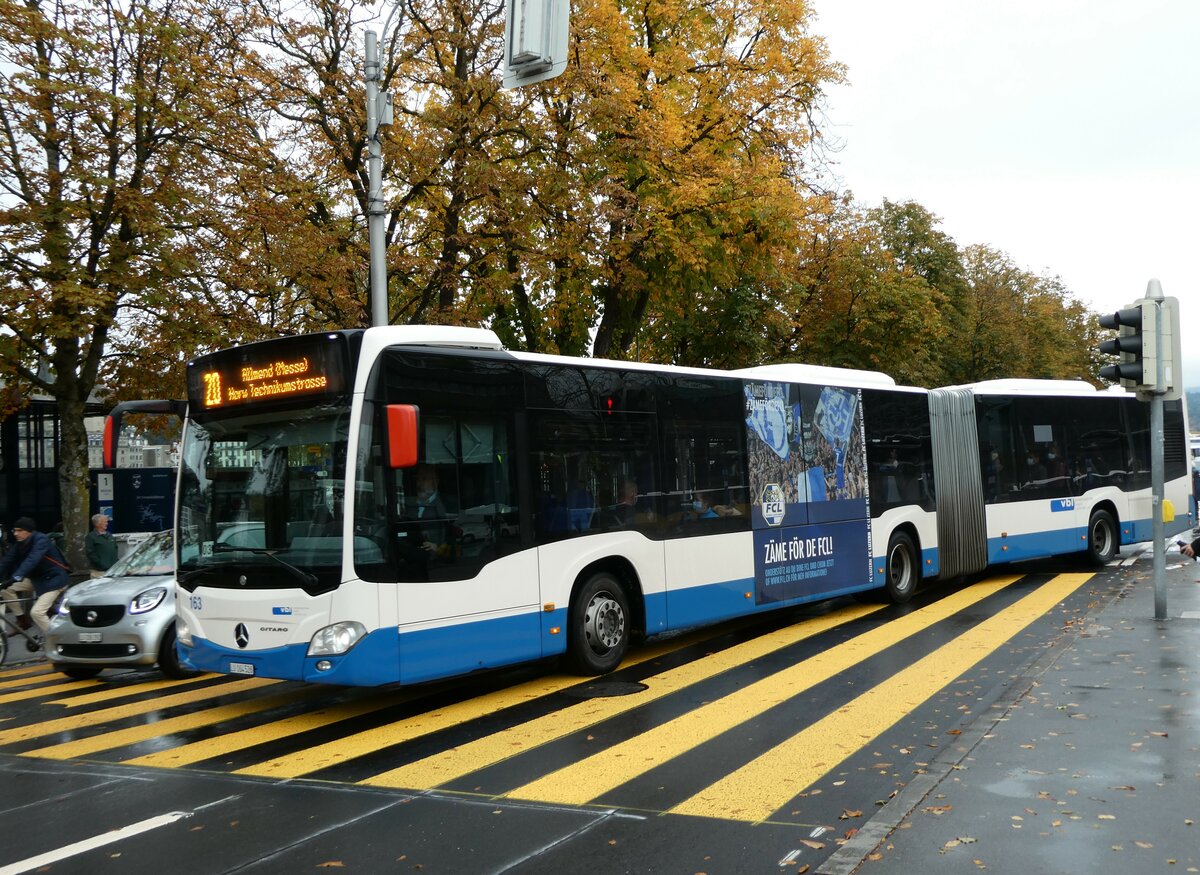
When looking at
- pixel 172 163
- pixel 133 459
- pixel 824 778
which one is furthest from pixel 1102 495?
pixel 133 459

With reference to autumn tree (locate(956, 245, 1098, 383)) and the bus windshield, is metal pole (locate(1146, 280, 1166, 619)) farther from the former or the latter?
autumn tree (locate(956, 245, 1098, 383))

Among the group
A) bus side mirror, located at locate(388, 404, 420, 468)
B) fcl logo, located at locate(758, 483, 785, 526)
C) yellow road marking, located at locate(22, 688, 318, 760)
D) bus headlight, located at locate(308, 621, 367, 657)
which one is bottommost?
yellow road marking, located at locate(22, 688, 318, 760)

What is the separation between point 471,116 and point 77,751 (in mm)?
12025

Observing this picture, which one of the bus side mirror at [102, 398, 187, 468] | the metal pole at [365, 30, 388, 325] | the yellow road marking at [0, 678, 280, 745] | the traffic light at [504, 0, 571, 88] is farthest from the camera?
the metal pole at [365, 30, 388, 325]

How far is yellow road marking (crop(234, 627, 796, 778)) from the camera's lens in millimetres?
7535

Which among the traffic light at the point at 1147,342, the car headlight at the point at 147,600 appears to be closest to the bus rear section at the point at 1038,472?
the traffic light at the point at 1147,342

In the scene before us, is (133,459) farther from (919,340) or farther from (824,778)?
(824,778)

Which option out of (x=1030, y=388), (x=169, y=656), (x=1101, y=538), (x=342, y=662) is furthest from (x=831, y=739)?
(x=1101, y=538)

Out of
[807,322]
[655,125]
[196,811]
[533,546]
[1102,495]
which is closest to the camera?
[196,811]

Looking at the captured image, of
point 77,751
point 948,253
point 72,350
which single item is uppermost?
point 948,253

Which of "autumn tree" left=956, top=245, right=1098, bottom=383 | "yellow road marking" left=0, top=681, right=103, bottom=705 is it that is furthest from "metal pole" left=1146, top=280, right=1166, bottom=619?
"autumn tree" left=956, top=245, right=1098, bottom=383

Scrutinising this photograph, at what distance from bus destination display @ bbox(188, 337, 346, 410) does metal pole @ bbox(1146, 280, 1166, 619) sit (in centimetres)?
829

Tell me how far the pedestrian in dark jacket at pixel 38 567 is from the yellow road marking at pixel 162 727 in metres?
4.64

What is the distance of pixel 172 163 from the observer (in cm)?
1762
